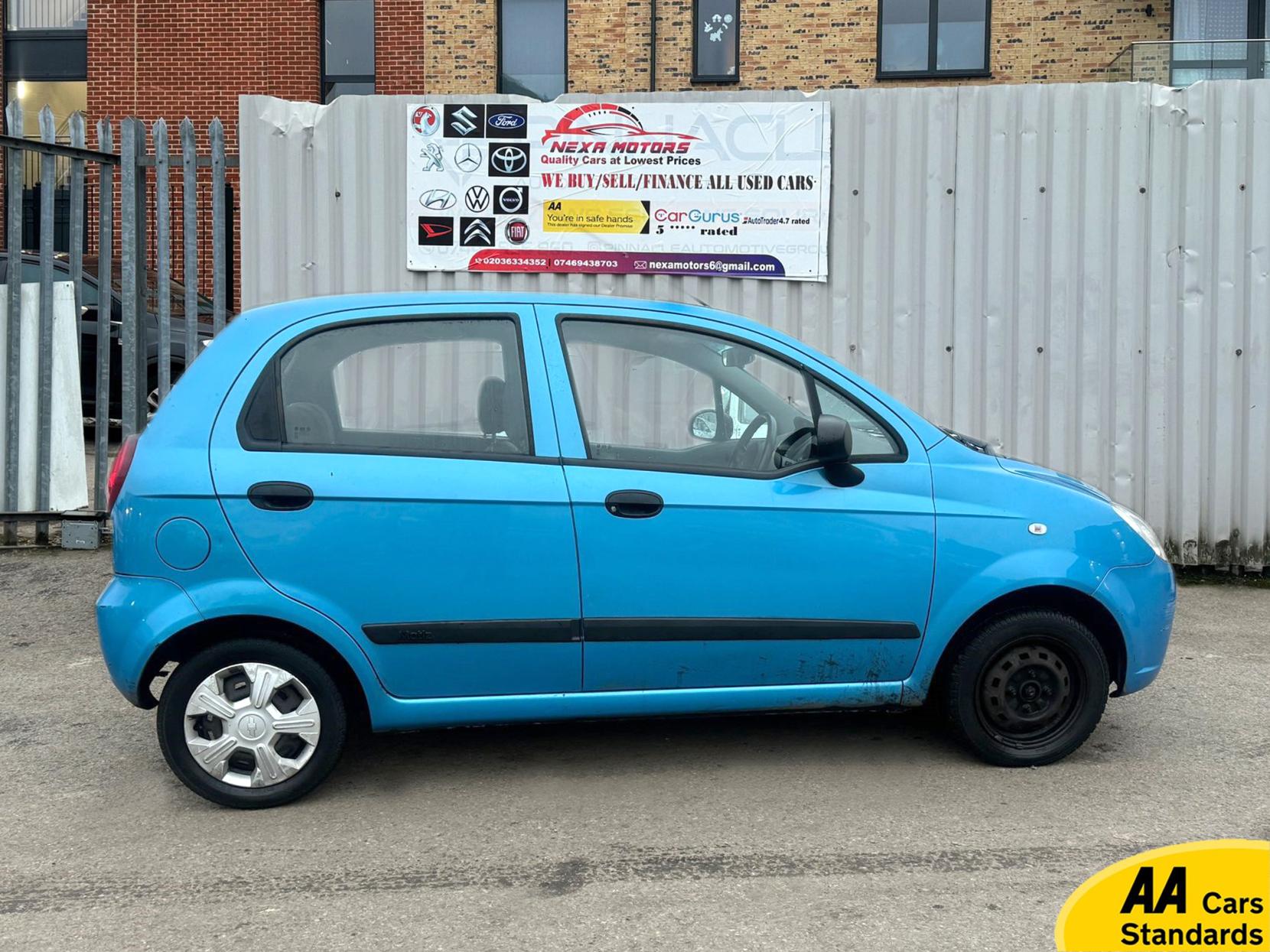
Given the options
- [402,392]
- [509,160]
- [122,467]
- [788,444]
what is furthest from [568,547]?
[509,160]

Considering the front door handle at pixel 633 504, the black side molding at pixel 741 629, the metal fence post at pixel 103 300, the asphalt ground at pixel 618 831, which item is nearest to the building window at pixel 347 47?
the metal fence post at pixel 103 300

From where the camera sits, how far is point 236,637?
455 centimetres

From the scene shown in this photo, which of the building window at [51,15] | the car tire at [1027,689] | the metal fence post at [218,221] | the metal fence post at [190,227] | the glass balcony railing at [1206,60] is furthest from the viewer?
the building window at [51,15]

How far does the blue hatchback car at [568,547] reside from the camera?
4.48m

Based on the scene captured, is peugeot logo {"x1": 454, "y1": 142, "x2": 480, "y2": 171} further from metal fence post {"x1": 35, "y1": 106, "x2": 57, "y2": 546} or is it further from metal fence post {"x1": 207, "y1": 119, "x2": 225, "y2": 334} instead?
metal fence post {"x1": 35, "y1": 106, "x2": 57, "y2": 546}

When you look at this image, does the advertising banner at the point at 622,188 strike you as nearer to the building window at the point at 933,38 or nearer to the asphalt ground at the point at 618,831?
the asphalt ground at the point at 618,831

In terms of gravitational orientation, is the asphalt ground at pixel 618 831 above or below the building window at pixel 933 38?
below

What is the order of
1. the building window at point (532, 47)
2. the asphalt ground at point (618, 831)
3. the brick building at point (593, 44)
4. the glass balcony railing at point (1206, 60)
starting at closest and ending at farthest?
the asphalt ground at point (618, 831), the glass balcony railing at point (1206, 60), the brick building at point (593, 44), the building window at point (532, 47)

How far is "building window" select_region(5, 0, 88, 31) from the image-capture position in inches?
826

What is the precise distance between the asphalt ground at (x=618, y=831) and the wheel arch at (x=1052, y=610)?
15.4 inches

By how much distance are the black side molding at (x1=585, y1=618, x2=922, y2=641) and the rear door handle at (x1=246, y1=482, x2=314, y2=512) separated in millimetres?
1010

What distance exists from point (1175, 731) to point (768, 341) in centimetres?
229

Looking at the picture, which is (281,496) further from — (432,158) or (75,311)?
(75,311)

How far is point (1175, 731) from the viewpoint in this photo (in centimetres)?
544
